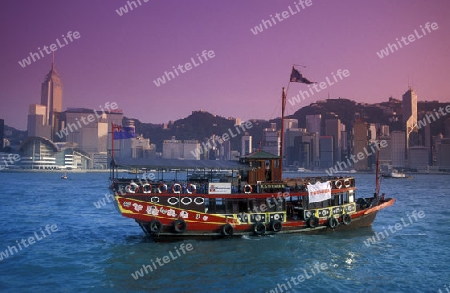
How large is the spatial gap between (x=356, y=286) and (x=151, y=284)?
838cm

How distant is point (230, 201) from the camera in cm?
2256

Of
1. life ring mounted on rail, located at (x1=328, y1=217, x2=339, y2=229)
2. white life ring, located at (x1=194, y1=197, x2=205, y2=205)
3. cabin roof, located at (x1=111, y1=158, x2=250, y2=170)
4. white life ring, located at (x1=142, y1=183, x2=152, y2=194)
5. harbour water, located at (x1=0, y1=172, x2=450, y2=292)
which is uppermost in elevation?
cabin roof, located at (x1=111, y1=158, x2=250, y2=170)

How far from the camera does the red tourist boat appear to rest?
69.7 feet

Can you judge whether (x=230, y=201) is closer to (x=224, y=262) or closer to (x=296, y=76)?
(x=224, y=262)

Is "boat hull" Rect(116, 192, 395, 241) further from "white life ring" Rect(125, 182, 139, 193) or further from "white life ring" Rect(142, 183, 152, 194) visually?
"white life ring" Rect(142, 183, 152, 194)

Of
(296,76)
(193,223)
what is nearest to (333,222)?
(193,223)

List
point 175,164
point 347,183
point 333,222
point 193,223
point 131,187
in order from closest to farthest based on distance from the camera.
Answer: point 131,187 → point 193,223 → point 175,164 → point 333,222 → point 347,183

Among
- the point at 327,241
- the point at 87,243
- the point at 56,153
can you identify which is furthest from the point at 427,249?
the point at 56,153

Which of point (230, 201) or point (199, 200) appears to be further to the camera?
point (230, 201)

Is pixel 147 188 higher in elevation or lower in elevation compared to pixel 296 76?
lower

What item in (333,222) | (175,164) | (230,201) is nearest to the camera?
(230,201)

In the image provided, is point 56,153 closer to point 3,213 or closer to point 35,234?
point 3,213

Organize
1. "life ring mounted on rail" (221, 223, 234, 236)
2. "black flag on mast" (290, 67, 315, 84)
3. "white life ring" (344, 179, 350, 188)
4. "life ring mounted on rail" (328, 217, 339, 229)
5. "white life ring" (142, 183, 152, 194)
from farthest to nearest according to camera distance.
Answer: "black flag on mast" (290, 67, 315, 84), "white life ring" (344, 179, 350, 188), "life ring mounted on rail" (328, 217, 339, 229), "life ring mounted on rail" (221, 223, 234, 236), "white life ring" (142, 183, 152, 194)

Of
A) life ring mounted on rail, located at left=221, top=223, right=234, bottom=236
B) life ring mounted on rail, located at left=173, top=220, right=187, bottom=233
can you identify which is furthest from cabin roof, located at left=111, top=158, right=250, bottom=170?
life ring mounted on rail, located at left=221, top=223, right=234, bottom=236
